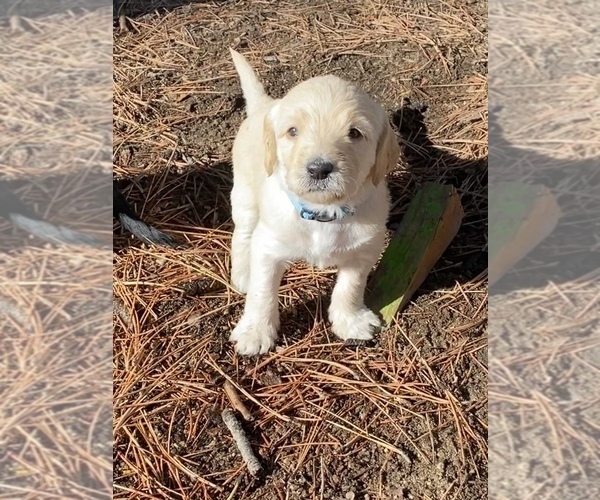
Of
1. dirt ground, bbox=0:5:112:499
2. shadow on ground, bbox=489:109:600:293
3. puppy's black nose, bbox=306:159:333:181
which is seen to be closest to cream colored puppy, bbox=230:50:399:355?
puppy's black nose, bbox=306:159:333:181

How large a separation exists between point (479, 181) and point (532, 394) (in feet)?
9.12

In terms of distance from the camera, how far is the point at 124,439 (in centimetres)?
309

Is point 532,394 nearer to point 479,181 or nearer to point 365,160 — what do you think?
point 365,160

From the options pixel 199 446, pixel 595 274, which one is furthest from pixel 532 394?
pixel 199 446

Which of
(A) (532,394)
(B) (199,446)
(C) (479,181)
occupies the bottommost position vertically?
(B) (199,446)

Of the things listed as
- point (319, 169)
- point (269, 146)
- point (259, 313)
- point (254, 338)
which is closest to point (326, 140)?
point (319, 169)

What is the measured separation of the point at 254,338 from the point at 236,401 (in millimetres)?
342

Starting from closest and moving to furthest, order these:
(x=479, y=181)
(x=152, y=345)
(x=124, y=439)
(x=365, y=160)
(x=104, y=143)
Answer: (x=104, y=143) → (x=365, y=160) → (x=124, y=439) → (x=152, y=345) → (x=479, y=181)

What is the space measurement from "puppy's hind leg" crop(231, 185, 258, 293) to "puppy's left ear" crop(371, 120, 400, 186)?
2.66ft

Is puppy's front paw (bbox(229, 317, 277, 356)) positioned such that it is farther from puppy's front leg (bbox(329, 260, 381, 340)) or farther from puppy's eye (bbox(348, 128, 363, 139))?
puppy's eye (bbox(348, 128, 363, 139))

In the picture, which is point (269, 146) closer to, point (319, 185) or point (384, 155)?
point (319, 185)

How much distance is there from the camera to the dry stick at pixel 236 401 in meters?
3.22

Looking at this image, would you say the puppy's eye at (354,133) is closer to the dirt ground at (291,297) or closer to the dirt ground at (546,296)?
the dirt ground at (546,296)

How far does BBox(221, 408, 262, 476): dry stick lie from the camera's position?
302 centimetres
